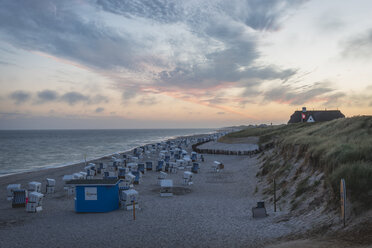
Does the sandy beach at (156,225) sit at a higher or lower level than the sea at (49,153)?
higher

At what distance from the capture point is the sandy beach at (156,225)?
29.9 ft

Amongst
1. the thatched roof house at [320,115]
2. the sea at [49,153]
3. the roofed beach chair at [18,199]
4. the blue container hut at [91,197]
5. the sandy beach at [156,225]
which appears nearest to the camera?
the sandy beach at [156,225]

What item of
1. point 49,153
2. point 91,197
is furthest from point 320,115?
point 49,153

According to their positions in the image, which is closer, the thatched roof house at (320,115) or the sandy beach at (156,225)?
the sandy beach at (156,225)

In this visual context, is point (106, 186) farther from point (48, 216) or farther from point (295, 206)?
point (295, 206)

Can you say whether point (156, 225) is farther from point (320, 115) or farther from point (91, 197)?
point (320, 115)

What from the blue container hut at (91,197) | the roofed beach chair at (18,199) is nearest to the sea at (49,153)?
the roofed beach chair at (18,199)

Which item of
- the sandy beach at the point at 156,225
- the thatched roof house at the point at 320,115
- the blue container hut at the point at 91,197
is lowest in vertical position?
the sandy beach at the point at 156,225

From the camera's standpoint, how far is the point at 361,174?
907 centimetres

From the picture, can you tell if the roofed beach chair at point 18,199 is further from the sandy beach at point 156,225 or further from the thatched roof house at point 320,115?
the thatched roof house at point 320,115

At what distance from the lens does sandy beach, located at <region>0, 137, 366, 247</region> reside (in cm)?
912

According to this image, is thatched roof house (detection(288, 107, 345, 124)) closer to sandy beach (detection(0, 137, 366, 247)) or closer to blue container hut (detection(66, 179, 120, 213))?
sandy beach (detection(0, 137, 366, 247))

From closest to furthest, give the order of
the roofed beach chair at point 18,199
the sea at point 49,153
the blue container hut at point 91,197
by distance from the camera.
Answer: the blue container hut at point 91,197
the roofed beach chair at point 18,199
the sea at point 49,153

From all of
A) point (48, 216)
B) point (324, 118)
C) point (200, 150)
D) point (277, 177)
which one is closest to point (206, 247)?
point (48, 216)
